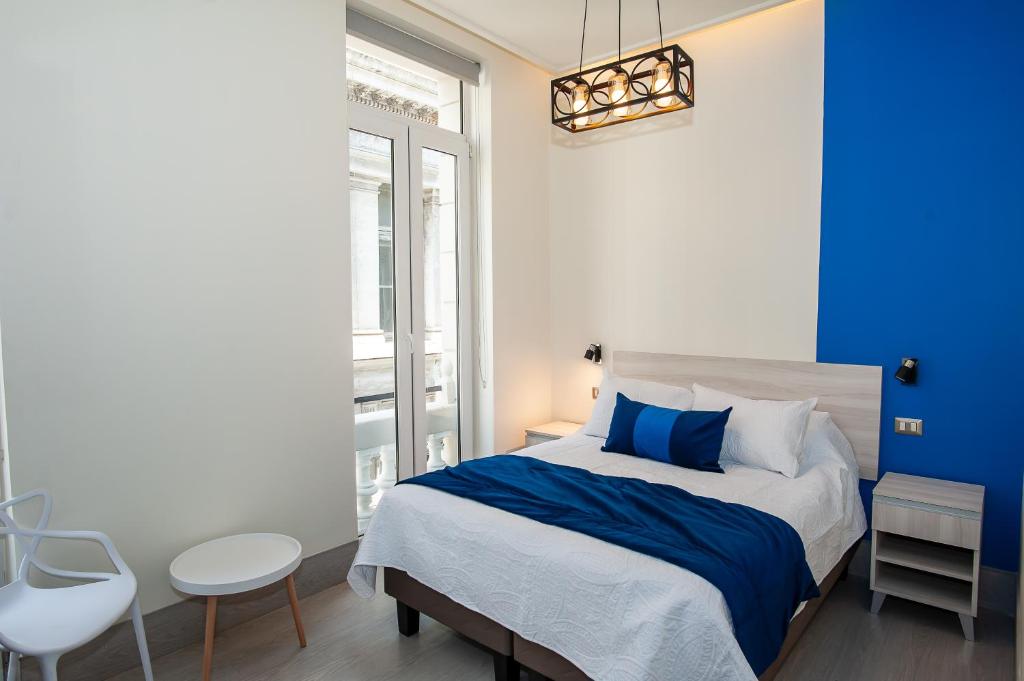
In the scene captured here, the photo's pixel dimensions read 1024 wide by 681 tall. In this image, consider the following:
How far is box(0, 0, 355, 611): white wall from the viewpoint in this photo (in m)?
2.17

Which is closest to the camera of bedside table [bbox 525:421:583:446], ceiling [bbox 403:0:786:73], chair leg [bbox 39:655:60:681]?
chair leg [bbox 39:655:60:681]

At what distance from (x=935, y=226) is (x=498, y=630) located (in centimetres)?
267

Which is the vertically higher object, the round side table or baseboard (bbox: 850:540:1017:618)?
the round side table

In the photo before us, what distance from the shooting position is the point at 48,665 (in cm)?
172

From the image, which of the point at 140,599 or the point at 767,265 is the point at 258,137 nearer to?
the point at 140,599

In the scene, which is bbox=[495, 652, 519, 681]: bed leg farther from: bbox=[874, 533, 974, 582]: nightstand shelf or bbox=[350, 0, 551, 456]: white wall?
bbox=[350, 0, 551, 456]: white wall

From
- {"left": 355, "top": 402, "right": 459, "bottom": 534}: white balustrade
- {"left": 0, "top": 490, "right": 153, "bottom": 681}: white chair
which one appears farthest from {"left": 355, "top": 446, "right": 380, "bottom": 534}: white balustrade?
{"left": 0, "top": 490, "right": 153, "bottom": 681}: white chair

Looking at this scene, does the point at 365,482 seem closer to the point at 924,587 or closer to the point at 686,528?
the point at 686,528

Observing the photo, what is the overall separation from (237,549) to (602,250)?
9.10 ft

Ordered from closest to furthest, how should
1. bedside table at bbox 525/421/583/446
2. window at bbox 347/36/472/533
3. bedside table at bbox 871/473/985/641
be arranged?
bedside table at bbox 871/473/985/641
window at bbox 347/36/472/533
bedside table at bbox 525/421/583/446

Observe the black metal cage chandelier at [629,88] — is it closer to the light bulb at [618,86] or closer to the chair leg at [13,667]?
the light bulb at [618,86]

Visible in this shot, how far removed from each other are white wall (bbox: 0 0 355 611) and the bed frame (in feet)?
2.87

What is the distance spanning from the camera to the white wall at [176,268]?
2168 millimetres

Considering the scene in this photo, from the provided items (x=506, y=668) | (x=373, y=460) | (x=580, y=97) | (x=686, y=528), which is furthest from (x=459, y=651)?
(x=580, y=97)
